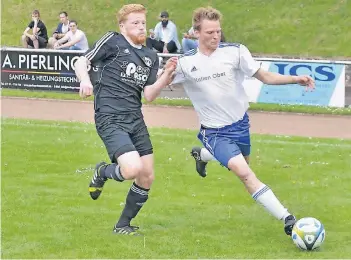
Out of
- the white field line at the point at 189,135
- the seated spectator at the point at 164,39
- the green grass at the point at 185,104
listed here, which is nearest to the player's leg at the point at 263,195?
the white field line at the point at 189,135

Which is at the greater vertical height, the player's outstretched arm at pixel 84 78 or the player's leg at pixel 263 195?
the player's outstretched arm at pixel 84 78

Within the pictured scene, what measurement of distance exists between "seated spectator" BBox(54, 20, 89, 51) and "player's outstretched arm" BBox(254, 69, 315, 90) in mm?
→ 15199

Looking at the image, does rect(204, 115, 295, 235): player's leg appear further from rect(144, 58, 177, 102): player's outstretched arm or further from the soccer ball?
rect(144, 58, 177, 102): player's outstretched arm

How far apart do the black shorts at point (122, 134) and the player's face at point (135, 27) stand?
733 mm

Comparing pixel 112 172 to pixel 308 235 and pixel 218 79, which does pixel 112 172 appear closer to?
pixel 218 79

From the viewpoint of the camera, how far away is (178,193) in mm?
10164

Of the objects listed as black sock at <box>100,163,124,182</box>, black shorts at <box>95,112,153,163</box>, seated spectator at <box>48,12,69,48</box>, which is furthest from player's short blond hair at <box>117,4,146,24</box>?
seated spectator at <box>48,12,69,48</box>

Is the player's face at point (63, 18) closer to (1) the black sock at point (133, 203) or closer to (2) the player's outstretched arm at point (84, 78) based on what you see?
(2) the player's outstretched arm at point (84, 78)

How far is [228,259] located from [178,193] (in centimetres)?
305

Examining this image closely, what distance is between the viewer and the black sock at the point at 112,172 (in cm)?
776

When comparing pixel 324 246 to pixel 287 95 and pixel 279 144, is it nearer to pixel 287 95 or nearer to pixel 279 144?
pixel 279 144

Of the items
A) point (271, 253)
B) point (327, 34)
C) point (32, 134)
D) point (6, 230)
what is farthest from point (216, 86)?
point (327, 34)

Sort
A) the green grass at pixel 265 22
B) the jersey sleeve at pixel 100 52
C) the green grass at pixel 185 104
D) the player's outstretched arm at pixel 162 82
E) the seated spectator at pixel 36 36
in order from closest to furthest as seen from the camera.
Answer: the player's outstretched arm at pixel 162 82 → the jersey sleeve at pixel 100 52 → the green grass at pixel 185 104 → the seated spectator at pixel 36 36 → the green grass at pixel 265 22

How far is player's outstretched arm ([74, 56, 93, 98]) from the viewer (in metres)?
7.42
